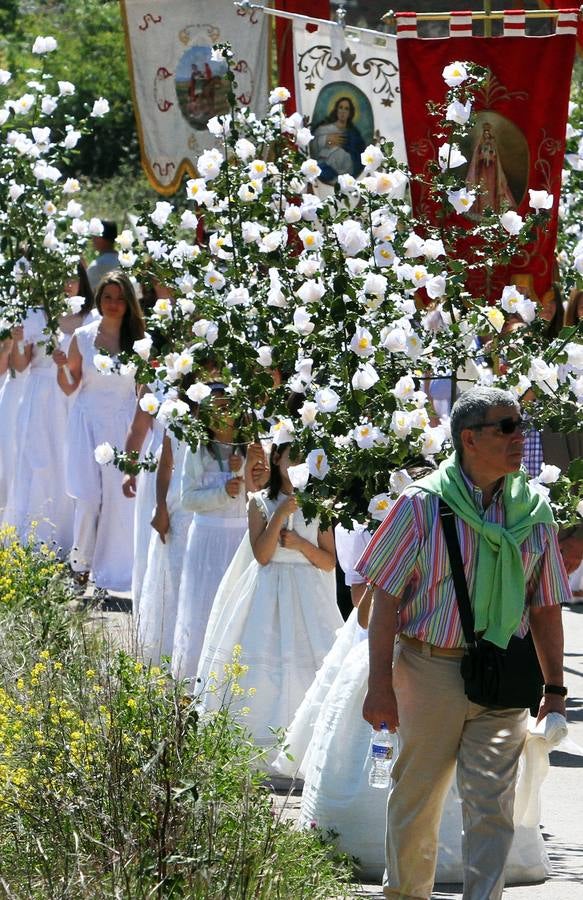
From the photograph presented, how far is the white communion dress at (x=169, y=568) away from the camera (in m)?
9.70

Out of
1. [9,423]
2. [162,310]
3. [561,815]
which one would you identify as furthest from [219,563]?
[9,423]

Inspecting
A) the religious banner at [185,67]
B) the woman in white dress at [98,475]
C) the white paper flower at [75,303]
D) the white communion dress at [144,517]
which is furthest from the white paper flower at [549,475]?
the religious banner at [185,67]

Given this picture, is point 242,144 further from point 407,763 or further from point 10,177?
point 10,177

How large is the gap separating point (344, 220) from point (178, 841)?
2.63 meters

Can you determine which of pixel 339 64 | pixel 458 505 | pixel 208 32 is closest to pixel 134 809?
pixel 458 505

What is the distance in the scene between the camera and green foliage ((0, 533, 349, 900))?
498 centimetres

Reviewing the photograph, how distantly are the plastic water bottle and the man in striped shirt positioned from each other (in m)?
0.32

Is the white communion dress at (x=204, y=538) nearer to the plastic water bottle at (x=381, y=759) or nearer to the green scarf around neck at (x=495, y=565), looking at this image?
the plastic water bottle at (x=381, y=759)

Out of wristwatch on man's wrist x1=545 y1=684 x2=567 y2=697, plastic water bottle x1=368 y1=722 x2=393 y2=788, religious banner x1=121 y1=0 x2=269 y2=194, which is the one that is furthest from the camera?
religious banner x1=121 y1=0 x2=269 y2=194

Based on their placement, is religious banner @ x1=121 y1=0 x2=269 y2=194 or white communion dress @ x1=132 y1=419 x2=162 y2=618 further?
religious banner @ x1=121 y1=0 x2=269 y2=194

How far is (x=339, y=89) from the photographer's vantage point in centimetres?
988

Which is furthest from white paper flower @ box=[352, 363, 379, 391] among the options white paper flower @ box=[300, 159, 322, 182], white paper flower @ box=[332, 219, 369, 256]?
white paper flower @ box=[300, 159, 322, 182]

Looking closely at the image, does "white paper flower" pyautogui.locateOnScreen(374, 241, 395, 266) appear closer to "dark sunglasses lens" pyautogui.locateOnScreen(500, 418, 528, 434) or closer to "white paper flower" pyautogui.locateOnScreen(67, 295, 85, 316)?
"dark sunglasses lens" pyautogui.locateOnScreen(500, 418, 528, 434)

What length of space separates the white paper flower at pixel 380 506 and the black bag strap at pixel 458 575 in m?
1.11
